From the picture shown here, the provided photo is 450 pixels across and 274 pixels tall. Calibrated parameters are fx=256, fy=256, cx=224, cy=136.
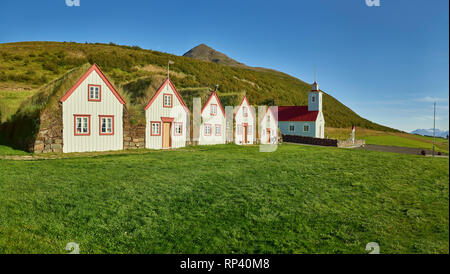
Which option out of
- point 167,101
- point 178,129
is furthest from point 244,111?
point 167,101

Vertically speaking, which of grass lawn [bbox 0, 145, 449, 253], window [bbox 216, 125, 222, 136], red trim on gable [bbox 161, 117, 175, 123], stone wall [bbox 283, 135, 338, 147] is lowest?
grass lawn [bbox 0, 145, 449, 253]

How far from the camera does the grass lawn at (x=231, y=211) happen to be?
5152 millimetres

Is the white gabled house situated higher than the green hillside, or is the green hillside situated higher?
the green hillside

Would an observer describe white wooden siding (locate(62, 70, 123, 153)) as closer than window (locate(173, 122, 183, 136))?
Yes

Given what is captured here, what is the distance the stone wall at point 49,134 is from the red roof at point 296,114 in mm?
40479

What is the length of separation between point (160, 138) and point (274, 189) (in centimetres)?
1966

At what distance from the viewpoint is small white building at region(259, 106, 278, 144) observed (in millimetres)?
38438

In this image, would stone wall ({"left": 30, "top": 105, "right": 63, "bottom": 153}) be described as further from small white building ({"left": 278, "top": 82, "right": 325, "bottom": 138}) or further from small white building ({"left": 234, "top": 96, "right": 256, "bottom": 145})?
small white building ({"left": 278, "top": 82, "right": 325, "bottom": 138})

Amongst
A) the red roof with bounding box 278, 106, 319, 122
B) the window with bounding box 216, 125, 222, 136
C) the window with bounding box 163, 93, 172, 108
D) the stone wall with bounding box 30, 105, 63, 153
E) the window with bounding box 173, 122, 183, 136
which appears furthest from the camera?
the red roof with bounding box 278, 106, 319, 122

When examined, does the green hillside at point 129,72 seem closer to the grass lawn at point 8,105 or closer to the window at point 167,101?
the grass lawn at point 8,105

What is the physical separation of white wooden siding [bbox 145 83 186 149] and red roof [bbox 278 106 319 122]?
28.4 metres

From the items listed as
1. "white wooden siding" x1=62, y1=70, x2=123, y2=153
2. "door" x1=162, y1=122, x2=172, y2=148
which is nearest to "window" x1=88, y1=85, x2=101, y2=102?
"white wooden siding" x1=62, y1=70, x2=123, y2=153

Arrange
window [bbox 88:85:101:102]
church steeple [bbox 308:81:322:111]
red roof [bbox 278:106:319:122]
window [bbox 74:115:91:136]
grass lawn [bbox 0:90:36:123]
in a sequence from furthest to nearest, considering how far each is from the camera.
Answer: church steeple [bbox 308:81:322:111] → red roof [bbox 278:106:319:122] → grass lawn [bbox 0:90:36:123] → window [bbox 88:85:101:102] → window [bbox 74:115:91:136]

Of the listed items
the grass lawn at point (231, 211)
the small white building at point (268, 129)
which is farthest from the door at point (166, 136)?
the small white building at point (268, 129)
